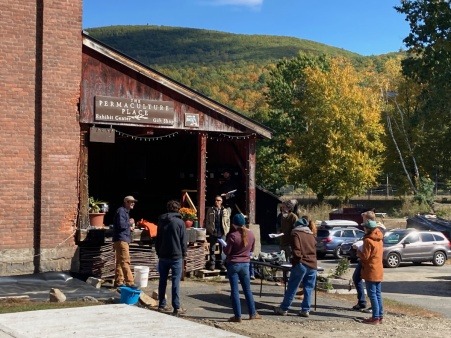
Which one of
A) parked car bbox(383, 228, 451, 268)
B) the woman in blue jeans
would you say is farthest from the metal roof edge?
parked car bbox(383, 228, 451, 268)

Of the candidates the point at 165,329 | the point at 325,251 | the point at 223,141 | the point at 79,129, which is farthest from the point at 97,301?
the point at 325,251

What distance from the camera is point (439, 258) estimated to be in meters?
27.2

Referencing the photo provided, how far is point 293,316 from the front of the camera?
40.2ft

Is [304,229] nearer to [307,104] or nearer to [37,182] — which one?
[37,182]

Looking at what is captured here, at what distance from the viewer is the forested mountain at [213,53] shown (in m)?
113

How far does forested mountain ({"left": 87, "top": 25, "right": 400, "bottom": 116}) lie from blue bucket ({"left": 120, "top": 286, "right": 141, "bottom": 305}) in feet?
297

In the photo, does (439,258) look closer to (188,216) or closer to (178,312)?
(188,216)

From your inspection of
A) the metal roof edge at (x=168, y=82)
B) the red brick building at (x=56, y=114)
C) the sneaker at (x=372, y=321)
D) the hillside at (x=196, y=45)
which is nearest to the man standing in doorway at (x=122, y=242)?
the red brick building at (x=56, y=114)

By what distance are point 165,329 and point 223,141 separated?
11162 millimetres

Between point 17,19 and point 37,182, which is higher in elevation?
point 17,19

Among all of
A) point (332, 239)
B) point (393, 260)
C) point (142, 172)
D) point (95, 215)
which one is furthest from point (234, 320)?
point (332, 239)

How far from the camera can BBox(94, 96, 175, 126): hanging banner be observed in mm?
16703

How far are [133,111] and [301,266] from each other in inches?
266

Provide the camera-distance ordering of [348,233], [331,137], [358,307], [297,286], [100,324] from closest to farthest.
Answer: [100,324], [297,286], [358,307], [348,233], [331,137]
